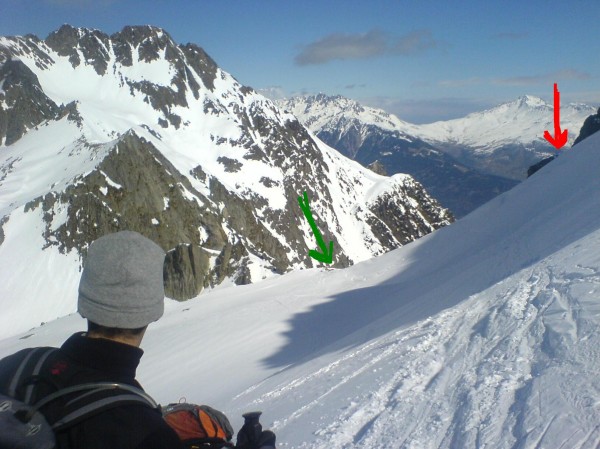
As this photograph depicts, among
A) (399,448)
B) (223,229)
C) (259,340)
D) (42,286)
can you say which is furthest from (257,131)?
(399,448)

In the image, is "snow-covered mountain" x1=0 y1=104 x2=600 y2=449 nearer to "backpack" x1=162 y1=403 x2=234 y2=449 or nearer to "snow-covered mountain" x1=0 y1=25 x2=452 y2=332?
"backpack" x1=162 y1=403 x2=234 y2=449

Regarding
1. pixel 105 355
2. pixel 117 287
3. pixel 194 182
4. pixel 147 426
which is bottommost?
pixel 147 426

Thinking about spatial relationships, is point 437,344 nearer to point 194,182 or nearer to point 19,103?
point 194,182

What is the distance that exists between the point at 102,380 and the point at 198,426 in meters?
0.58

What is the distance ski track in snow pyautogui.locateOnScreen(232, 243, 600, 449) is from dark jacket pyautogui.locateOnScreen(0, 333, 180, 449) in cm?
389

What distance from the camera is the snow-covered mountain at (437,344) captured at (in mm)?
5766

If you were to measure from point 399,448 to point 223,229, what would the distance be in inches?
2811

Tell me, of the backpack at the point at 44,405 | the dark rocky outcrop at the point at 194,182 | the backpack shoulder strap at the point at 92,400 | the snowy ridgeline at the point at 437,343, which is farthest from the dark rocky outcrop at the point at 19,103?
the backpack shoulder strap at the point at 92,400

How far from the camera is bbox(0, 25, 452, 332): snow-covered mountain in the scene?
208 feet

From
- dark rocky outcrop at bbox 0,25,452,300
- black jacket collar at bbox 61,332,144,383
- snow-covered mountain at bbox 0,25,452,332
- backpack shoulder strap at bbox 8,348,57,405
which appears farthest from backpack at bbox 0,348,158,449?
snow-covered mountain at bbox 0,25,452,332

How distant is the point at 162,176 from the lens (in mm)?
72938

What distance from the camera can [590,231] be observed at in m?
11.5

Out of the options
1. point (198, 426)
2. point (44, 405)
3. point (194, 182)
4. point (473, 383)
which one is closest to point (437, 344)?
point (473, 383)

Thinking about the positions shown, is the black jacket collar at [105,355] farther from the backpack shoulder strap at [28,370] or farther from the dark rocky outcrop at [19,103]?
the dark rocky outcrop at [19,103]
